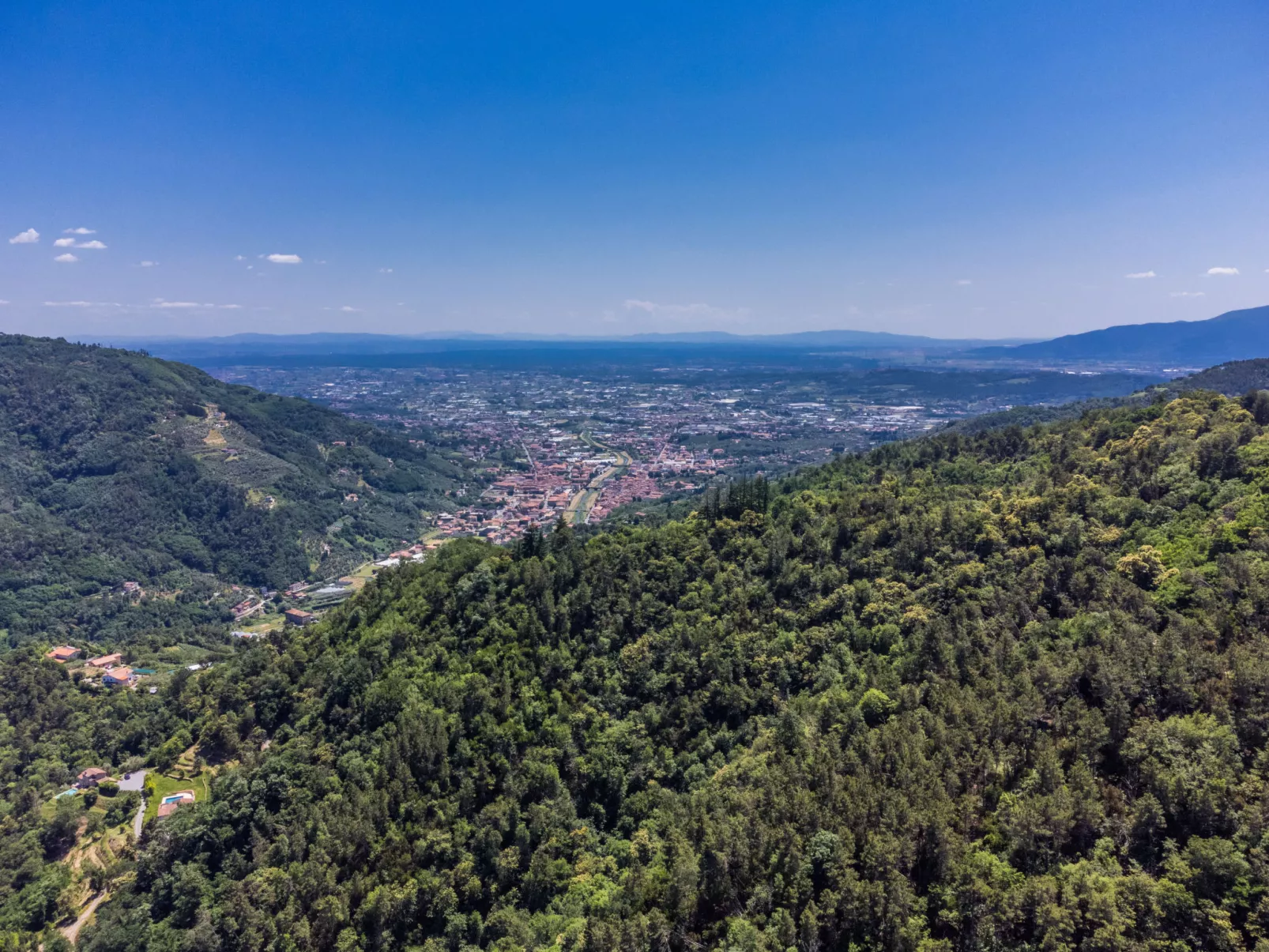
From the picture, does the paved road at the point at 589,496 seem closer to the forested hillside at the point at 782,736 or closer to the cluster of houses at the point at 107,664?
the forested hillside at the point at 782,736

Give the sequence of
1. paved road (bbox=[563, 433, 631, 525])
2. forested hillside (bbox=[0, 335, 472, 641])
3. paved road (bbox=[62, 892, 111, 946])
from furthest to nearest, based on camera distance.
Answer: paved road (bbox=[563, 433, 631, 525]) → forested hillside (bbox=[0, 335, 472, 641]) → paved road (bbox=[62, 892, 111, 946])

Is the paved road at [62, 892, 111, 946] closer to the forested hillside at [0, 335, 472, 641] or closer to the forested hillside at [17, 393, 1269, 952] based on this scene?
the forested hillside at [17, 393, 1269, 952]

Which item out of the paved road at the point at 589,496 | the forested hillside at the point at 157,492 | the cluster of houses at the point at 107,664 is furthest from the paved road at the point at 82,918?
the paved road at the point at 589,496

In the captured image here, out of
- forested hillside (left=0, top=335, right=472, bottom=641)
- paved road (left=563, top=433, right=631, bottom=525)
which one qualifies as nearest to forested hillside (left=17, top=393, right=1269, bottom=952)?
forested hillside (left=0, top=335, right=472, bottom=641)

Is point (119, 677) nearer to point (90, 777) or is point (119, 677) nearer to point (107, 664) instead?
point (107, 664)

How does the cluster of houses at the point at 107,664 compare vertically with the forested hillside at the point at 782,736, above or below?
below

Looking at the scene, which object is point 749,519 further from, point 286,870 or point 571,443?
point 571,443

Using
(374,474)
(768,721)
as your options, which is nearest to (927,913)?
(768,721)
